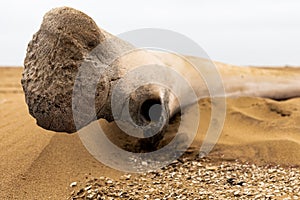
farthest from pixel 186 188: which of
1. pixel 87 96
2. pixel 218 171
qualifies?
pixel 87 96

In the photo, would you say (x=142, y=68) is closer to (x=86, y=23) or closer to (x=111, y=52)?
(x=111, y=52)

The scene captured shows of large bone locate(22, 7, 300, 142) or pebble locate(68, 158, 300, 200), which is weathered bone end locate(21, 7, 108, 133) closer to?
large bone locate(22, 7, 300, 142)

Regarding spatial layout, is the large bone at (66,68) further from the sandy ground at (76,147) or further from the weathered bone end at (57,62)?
the sandy ground at (76,147)

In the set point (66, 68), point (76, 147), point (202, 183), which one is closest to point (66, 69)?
point (66, 68)

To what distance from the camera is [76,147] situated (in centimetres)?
303

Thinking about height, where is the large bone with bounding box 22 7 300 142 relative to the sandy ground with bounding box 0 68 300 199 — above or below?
above

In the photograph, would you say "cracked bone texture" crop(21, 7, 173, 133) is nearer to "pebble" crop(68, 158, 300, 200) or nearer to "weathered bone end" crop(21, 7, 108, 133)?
"weathered bone end" crop(21, 7, 108, 133)

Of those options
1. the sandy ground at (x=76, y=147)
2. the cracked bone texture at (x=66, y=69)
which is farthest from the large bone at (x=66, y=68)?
the sandy ground at (x=76, y=147)

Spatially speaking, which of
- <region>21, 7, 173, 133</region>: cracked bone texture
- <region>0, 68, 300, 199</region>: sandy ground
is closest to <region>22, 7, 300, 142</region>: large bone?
<region>21, 7, 173, 133</region>: cracked bone texture

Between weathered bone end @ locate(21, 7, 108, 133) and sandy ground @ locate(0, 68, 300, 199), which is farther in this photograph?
sandy ground @ locate(0, 68, 300, 199)

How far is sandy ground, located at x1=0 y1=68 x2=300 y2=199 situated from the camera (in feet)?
8.66

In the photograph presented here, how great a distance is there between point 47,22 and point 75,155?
96 centimetres

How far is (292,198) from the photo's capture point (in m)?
2.20

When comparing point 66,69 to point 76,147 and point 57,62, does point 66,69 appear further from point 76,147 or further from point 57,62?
point 76,147
